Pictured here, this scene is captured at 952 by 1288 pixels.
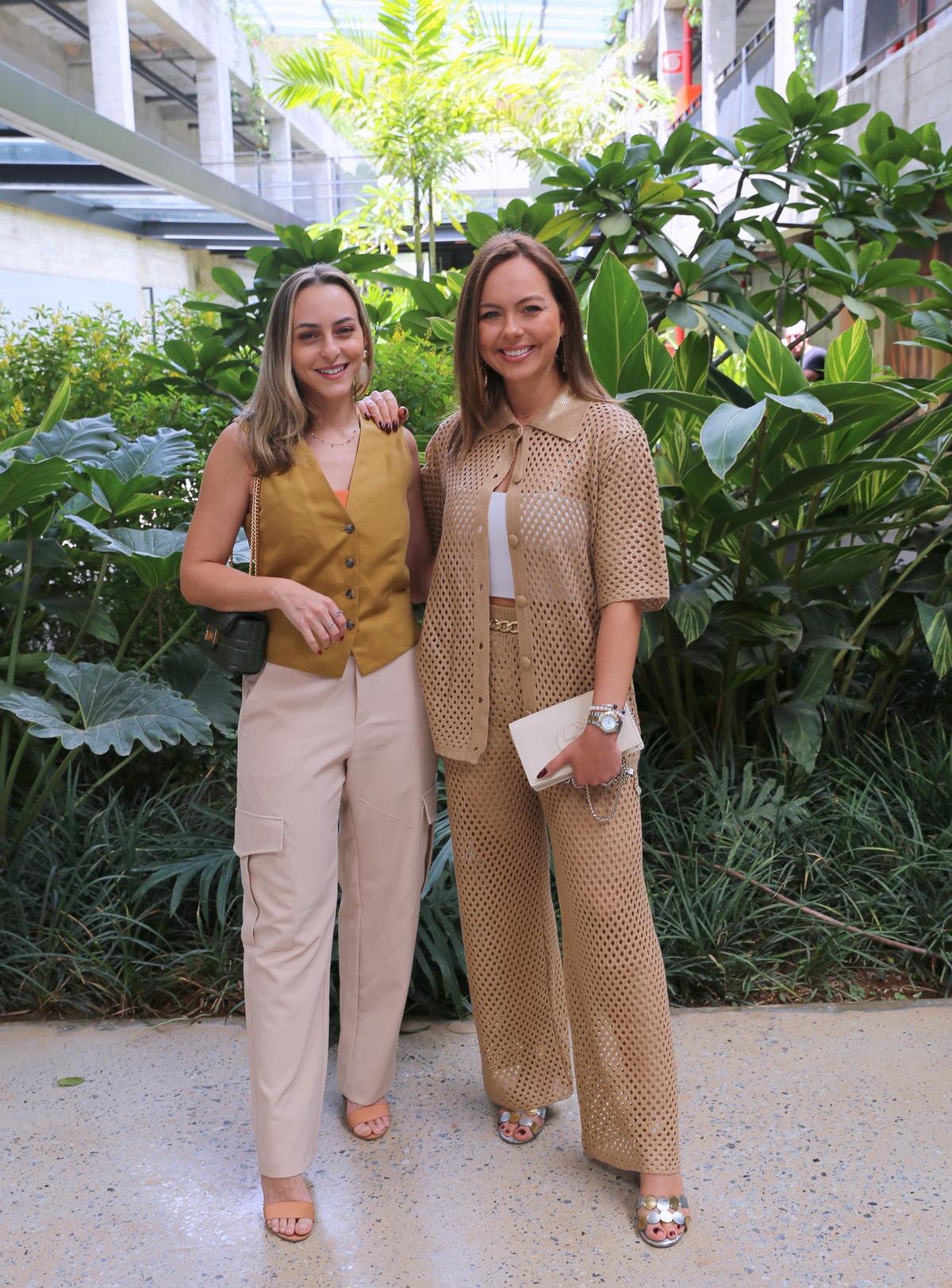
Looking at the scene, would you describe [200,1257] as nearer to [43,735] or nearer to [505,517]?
[43,735]

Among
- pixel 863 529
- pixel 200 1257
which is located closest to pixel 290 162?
pixel 863 529

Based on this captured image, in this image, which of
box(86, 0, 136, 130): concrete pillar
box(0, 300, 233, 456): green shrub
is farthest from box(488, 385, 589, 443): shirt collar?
box(86, 0, 136, 130): concrete pillar

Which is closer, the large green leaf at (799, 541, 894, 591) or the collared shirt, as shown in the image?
the collared shirt

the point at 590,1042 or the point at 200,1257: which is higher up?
the point at 590,1042

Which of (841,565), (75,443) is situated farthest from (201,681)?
(841,565)

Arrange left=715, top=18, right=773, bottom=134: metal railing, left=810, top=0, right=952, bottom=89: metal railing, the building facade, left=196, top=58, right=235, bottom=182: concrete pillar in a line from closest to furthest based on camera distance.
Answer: left=810, top=0, right=952, bottom=89: metal railing → the building facade → left=715, top=18, right=773, bottom=134: metal railing → left=196, top=58, right=235, bottom=182: concrete pillar

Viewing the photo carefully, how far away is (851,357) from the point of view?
363 cm

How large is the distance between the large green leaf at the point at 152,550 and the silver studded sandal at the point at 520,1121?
162 cm

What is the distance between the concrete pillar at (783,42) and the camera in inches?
552

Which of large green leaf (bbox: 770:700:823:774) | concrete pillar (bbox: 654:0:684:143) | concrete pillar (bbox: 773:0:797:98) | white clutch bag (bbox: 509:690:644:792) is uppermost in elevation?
concrete pillar (bbox: 654:0:684:143)

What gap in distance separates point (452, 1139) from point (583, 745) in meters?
0.98

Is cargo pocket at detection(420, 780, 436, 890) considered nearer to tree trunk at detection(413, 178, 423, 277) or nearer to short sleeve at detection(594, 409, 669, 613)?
short sleeve at detection(594, 409, 669, 613)

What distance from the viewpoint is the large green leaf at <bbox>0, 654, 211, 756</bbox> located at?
8.91 ft

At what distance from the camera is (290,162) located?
81.0ft
